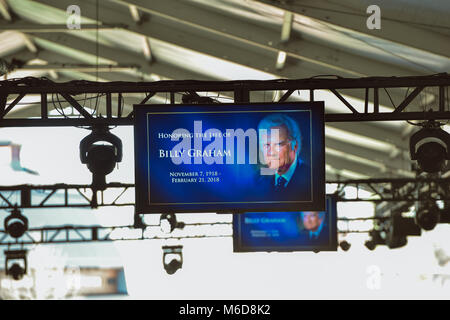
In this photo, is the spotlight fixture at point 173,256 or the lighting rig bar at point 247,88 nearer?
the lighting rig bar at point 247,88

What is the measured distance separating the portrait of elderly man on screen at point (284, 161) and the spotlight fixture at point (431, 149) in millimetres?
1361

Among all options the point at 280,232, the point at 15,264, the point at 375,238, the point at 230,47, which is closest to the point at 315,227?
the point at 280,232

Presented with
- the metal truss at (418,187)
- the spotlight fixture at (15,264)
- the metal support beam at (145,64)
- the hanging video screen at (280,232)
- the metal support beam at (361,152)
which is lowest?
the spotlight fixture at (15,264)

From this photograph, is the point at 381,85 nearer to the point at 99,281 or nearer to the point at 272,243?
the point at 272,243

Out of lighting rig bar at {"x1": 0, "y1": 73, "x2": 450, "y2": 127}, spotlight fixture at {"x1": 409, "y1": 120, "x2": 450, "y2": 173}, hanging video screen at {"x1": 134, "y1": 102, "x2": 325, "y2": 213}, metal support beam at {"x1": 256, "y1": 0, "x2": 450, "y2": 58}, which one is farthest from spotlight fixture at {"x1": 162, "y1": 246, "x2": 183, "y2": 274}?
hanging video screen at {"x1": 134, "y1": 102, "x2": 325, "y2": 213}

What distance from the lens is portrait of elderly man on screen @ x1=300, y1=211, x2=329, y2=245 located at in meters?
12.5

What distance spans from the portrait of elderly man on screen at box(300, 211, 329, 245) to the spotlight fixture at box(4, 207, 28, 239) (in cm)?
574

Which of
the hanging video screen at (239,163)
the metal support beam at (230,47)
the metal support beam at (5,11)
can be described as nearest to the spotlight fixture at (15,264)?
the metal support beam at (5,11)

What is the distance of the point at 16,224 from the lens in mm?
15062

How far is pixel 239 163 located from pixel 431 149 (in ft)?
6.44

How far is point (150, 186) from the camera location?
6.95 metres

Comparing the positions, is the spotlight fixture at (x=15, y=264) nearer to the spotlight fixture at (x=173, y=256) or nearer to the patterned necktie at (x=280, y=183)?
the spotlight fixture at (x=173, y=256)

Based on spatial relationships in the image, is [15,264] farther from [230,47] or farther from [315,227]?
[230,47]

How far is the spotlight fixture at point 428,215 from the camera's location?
13.8m
